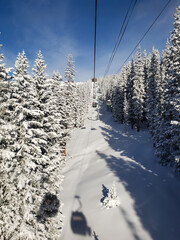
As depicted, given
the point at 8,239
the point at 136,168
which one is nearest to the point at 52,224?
the point at 8,239

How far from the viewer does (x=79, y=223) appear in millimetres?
13430

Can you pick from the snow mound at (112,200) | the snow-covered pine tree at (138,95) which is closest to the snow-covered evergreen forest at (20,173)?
the snow mound at (112,200)

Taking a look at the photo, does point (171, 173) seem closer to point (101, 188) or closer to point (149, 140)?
point (101, 188)

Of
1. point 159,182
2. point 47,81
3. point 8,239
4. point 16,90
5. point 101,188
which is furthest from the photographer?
point 101,188

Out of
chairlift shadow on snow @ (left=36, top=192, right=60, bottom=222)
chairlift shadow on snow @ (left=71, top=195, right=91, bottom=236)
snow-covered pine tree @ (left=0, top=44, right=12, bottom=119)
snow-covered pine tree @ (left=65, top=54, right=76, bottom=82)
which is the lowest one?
chairlift shadow on snow @ (left=71, top=195, right=91, bottom=236)

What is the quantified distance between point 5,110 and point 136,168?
1810 centimetres

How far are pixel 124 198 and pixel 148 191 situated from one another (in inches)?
104

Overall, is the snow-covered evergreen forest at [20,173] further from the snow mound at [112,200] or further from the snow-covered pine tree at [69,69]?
the snow-covered pine tree at [69,69]

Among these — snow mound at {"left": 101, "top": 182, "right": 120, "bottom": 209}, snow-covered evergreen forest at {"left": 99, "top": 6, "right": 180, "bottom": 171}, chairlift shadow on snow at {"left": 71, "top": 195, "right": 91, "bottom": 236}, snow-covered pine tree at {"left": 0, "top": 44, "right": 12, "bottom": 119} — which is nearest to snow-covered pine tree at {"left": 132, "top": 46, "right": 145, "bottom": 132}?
snow-covered evergreen forest at {"left": 99, "top": 6, "right": 180, "bottom": 171}

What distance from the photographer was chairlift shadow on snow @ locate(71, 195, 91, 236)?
12.5 m

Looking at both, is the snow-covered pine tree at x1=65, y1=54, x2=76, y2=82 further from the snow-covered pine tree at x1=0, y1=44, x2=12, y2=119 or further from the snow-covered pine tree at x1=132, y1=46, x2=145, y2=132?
the snow-covered pine tree at x1=0, y1=44, x2=12, y2=119

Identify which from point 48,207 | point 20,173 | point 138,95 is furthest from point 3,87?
point 138,95

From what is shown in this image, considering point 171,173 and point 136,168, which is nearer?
point 171,173

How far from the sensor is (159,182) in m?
→ 15.8
